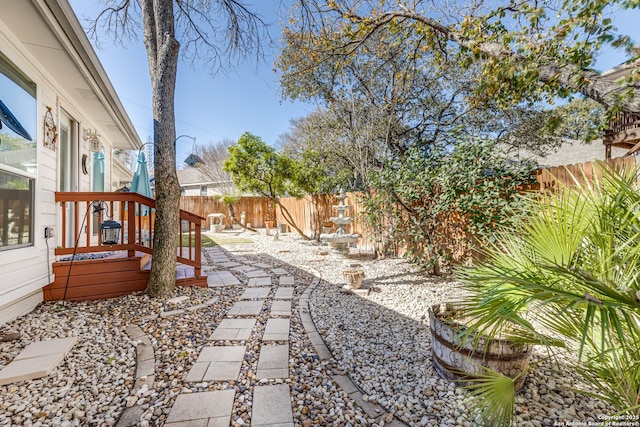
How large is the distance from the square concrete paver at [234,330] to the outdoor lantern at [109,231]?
2.02 m

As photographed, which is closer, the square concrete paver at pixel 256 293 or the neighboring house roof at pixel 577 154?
the square concrete paver at pixel 256 293

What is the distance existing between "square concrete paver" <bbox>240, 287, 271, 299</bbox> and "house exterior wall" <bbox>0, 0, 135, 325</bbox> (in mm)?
2409

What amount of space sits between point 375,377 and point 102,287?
12.4 ft

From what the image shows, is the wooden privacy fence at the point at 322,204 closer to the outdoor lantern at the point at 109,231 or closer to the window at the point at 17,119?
the outdoor lantern at the point at 109,231

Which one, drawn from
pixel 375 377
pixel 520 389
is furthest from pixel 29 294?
pixel 520 389

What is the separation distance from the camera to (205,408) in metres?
1.78

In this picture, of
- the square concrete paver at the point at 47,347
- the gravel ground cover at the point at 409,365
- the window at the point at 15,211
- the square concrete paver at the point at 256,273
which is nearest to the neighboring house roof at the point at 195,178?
the square concrete paver at the point at 256,273

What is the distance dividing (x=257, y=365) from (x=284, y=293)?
1.98 metres

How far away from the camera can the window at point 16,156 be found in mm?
2834

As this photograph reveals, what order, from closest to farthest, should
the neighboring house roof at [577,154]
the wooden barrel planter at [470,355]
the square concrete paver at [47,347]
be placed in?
the wooden barrel planter at [470,355] → the square concrete paver at [47,347] → the neighboring house roof at [577,154]

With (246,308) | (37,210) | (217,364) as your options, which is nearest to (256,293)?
(246,308)

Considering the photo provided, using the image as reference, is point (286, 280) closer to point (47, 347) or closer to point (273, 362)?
point (273, 362)

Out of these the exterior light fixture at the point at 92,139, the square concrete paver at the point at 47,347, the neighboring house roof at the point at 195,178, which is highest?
the neighboring house roof at the point at 195,178

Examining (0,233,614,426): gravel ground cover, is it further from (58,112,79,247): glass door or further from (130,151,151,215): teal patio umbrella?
(130,151,151,215): teal patio umbrella
